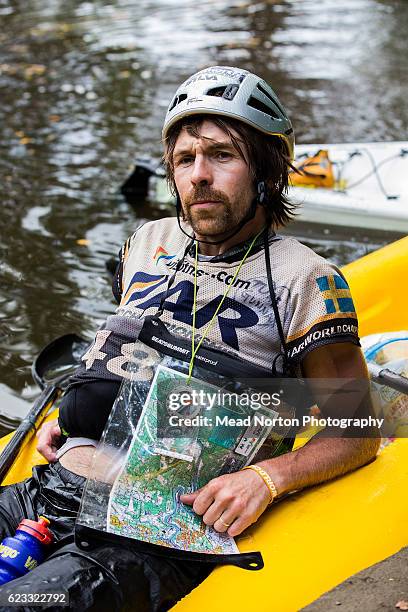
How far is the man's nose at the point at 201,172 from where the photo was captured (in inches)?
91.2

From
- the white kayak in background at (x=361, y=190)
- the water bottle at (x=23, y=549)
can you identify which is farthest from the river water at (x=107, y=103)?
the water bottle at (x=23, y=549)

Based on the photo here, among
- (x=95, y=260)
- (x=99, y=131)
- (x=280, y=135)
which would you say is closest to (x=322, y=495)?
(x=280, y=135)

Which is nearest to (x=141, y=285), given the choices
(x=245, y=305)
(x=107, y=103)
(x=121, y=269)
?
(x=121, y=269)

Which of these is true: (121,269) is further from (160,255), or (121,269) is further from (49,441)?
(49,441)

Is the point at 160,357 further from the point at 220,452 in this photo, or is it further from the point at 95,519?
the point at 95,519

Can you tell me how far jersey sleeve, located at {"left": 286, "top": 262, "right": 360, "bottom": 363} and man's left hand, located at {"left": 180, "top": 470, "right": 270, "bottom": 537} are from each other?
0.32 meters

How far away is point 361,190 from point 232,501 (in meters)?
4.05

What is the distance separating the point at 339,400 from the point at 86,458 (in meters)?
0.66

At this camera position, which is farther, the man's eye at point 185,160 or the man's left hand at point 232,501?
the man's eye at point 185,160

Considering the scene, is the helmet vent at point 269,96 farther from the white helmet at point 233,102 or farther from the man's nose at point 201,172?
the man's nose at point 201,172

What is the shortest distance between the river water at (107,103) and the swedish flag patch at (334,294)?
2.04m

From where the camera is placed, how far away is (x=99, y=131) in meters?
7.88

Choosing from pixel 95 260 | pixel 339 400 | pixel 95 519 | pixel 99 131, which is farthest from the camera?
pixel 99 131

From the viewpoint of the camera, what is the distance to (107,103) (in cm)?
861
